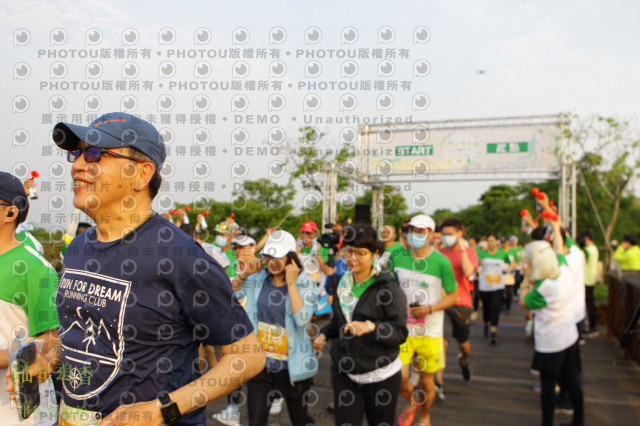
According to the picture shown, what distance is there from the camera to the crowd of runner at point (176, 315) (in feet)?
5.31

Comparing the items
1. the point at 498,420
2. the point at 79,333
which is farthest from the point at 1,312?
the point at 498,420

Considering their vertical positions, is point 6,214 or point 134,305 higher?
point 6,214

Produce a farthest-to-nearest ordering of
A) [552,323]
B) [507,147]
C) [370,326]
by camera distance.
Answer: [507,147], [552,323], [370,326]

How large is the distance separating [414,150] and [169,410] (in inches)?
621

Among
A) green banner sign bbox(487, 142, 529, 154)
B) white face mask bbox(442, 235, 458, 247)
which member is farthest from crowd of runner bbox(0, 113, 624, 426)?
green banner sign bbox(487, 142, 529, 154)

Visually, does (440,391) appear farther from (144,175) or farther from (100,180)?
(100,180)

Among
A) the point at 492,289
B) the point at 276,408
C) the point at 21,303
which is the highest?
the point at 21,303

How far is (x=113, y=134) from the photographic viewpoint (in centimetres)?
165

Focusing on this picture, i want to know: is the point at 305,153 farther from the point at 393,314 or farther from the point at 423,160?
the point at 423,160

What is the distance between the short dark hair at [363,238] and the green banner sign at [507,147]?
13.7m

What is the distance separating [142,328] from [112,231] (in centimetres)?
38

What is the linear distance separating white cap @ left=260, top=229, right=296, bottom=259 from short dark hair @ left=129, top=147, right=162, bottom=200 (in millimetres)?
2030

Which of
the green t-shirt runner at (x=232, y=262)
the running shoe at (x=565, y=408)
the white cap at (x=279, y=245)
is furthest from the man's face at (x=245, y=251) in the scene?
the running shoe at (x=565, y=408)

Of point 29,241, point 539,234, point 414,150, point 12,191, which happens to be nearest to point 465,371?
point 539,234
